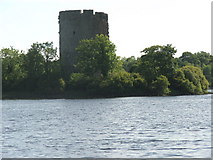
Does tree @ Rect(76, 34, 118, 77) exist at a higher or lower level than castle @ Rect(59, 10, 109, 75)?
lower

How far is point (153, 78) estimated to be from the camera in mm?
70312

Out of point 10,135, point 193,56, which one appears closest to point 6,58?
point 10,135

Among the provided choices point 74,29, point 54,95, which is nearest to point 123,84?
point 54,95

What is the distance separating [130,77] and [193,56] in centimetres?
7455

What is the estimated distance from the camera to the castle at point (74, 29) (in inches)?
2945

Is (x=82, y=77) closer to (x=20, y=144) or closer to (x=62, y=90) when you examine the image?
(x=62, y=90)

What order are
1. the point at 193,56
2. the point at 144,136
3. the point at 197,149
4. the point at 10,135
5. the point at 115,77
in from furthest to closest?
1. the point at 193,56
2. the point at 115,77
3. the point at 10,135
4. the point at 144,136
5. the point at 197,149

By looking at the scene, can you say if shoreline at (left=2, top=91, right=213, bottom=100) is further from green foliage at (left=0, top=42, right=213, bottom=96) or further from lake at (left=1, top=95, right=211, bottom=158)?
lake at (left=1, top=95, right=211, bottom=158)

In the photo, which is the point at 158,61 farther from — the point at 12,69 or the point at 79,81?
the point at 12,69

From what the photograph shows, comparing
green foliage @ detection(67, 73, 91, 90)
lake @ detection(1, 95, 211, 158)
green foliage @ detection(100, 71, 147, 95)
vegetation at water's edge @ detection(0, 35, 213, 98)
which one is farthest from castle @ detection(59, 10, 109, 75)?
lake @ detection(1, 95, 211, 158)

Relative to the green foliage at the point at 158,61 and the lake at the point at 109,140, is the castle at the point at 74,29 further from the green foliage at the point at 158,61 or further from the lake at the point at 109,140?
the lake at the point at 109,140

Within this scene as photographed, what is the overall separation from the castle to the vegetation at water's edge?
6.98ft

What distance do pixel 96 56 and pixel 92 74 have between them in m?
2.32

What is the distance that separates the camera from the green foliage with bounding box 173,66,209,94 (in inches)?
2785
